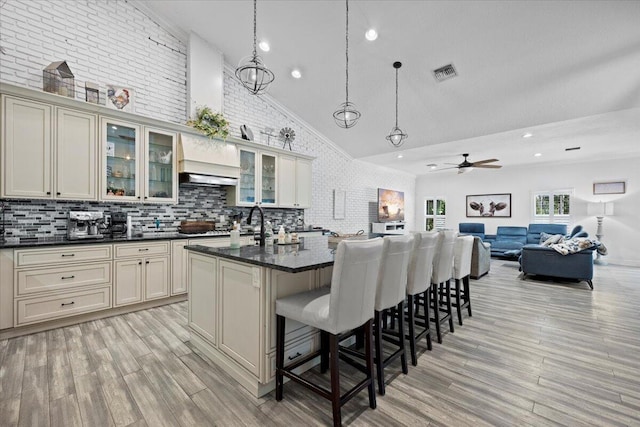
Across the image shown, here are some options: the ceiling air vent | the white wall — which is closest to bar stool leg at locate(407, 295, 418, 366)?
the ceiling air vent

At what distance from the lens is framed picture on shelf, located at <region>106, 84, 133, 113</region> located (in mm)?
3611

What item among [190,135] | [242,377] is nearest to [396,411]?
[242,377]

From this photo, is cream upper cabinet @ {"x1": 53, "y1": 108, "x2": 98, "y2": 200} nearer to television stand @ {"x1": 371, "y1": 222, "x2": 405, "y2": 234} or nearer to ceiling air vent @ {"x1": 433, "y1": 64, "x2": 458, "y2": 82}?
ceiling air vent @ {"x1": 433, "y1": 64, "x2": 458, "y2": 82}

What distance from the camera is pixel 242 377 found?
6.56ft

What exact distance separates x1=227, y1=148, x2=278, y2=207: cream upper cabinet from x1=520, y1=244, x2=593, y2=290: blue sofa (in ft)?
16.6

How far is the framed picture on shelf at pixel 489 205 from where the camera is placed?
349 inches

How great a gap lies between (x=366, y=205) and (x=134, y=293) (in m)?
6.23

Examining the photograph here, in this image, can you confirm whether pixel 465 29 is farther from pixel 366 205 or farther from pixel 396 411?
pixel 366 205

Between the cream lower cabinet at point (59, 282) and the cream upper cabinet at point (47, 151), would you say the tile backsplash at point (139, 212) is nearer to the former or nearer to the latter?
the cream upper cabinet at point (47, 151)

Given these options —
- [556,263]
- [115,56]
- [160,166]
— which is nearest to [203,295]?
[160,166]

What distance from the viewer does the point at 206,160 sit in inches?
164

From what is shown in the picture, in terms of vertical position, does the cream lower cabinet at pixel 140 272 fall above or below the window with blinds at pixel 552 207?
below

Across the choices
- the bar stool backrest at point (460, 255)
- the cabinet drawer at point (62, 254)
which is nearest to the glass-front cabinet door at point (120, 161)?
the cabinet drawer at point (62, 254)

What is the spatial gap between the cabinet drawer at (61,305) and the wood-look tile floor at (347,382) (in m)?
0.17
